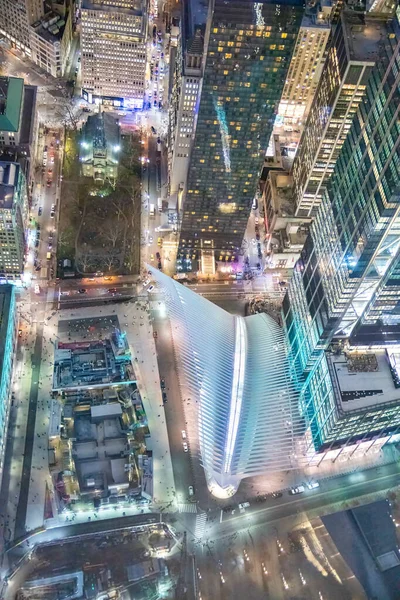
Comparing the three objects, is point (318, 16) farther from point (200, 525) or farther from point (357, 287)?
Result: point (200, 525)

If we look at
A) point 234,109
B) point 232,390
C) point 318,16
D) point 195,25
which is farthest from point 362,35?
point 232,390

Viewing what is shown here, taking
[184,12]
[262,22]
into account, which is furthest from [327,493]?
[184,12]

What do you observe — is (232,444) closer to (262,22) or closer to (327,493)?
(327,493)

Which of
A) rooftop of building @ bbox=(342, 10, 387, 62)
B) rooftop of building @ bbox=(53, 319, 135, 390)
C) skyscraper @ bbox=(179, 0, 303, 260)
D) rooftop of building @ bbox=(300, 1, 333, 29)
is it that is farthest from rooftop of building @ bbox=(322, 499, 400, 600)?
rooftop of building @ bbox=(300, 1, 333, 29)

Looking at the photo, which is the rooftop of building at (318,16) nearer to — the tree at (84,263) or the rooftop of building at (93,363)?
the tree at (84,263)

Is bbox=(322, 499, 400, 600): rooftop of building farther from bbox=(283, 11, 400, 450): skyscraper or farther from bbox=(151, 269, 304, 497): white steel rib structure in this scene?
bbox=(151, 269, 304, 497): white steel rib structure

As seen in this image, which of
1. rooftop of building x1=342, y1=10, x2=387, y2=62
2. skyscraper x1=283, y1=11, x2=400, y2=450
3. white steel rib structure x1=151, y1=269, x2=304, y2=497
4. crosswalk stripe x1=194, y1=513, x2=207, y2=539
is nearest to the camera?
skyscraper x1=283, y1=11, x2=400, y2=450
